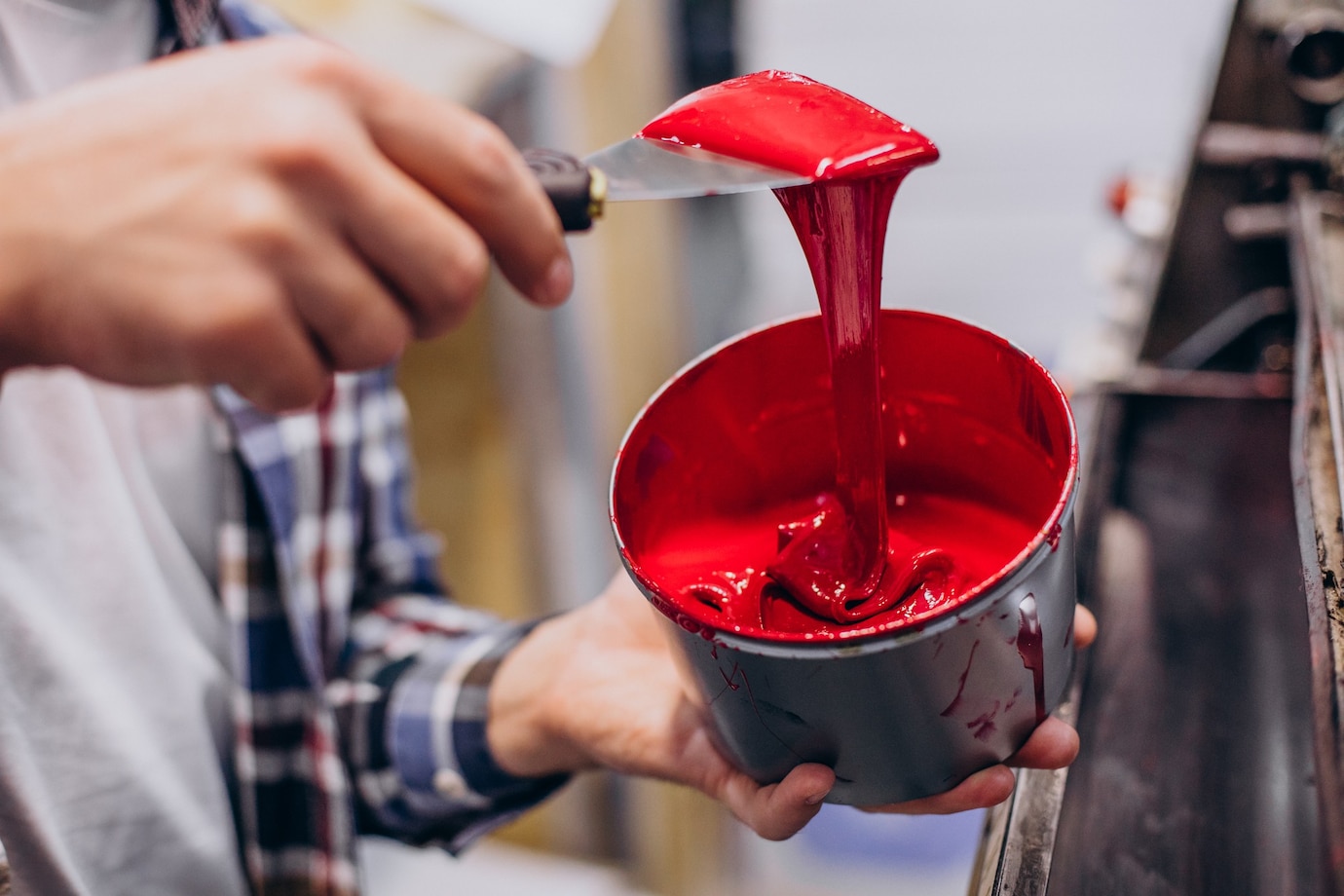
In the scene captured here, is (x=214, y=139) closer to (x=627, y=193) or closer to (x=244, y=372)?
(x=244, y=372)

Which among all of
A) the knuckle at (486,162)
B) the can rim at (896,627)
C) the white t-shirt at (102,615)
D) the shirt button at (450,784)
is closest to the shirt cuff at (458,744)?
the shirt button at (450,784)

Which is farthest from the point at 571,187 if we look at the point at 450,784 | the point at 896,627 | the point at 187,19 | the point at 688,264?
the point at 688,264

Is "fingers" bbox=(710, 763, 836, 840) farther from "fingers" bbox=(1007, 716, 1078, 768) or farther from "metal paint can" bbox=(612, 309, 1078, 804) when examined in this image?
"fingers" bbox=(1007, 716, 1078, 768)

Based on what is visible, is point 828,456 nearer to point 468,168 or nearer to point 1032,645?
point 1032,645

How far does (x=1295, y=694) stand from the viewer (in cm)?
91

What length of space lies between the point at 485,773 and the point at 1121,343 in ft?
3.35

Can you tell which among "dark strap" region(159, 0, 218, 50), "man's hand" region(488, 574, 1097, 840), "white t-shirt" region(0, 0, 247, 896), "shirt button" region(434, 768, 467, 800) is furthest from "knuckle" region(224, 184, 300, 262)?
"shirt button" region(434, 768, 467, 800)

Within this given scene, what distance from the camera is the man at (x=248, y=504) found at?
594mm

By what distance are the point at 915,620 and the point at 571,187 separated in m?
0.37

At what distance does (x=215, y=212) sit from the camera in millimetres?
587

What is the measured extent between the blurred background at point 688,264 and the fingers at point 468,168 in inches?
65.6

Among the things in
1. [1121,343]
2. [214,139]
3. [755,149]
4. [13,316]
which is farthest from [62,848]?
[1121,343]

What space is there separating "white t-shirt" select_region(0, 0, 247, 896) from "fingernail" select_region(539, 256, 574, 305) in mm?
647

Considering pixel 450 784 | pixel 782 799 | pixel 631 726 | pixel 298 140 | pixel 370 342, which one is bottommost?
pixel 450 784
